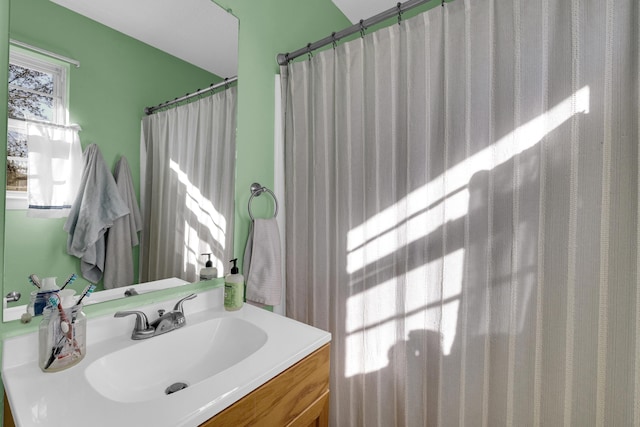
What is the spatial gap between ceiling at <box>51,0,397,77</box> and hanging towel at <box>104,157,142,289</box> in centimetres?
46

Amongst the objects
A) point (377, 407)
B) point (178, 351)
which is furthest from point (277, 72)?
point (377, 407)

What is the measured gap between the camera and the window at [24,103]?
78cm

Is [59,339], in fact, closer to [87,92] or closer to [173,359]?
[173,359]

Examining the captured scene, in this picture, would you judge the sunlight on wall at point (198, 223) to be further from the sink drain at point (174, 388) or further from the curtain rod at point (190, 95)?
the sink drain at point (174, 388)

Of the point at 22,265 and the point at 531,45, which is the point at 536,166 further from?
the point at 22,265

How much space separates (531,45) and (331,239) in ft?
3.36

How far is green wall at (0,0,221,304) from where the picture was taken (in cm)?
80

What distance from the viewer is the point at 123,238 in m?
1.01

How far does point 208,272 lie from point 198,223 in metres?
0.21

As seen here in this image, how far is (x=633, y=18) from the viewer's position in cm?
80

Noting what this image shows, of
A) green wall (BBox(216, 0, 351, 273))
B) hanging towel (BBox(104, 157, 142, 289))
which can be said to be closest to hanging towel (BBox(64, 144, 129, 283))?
hanging towel (BBox(104, 157, 142, 289))

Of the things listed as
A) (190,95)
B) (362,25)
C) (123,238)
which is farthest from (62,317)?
(362,25)

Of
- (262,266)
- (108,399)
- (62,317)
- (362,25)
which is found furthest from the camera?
(262,266)

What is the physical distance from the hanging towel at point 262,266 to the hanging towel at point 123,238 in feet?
1.53
